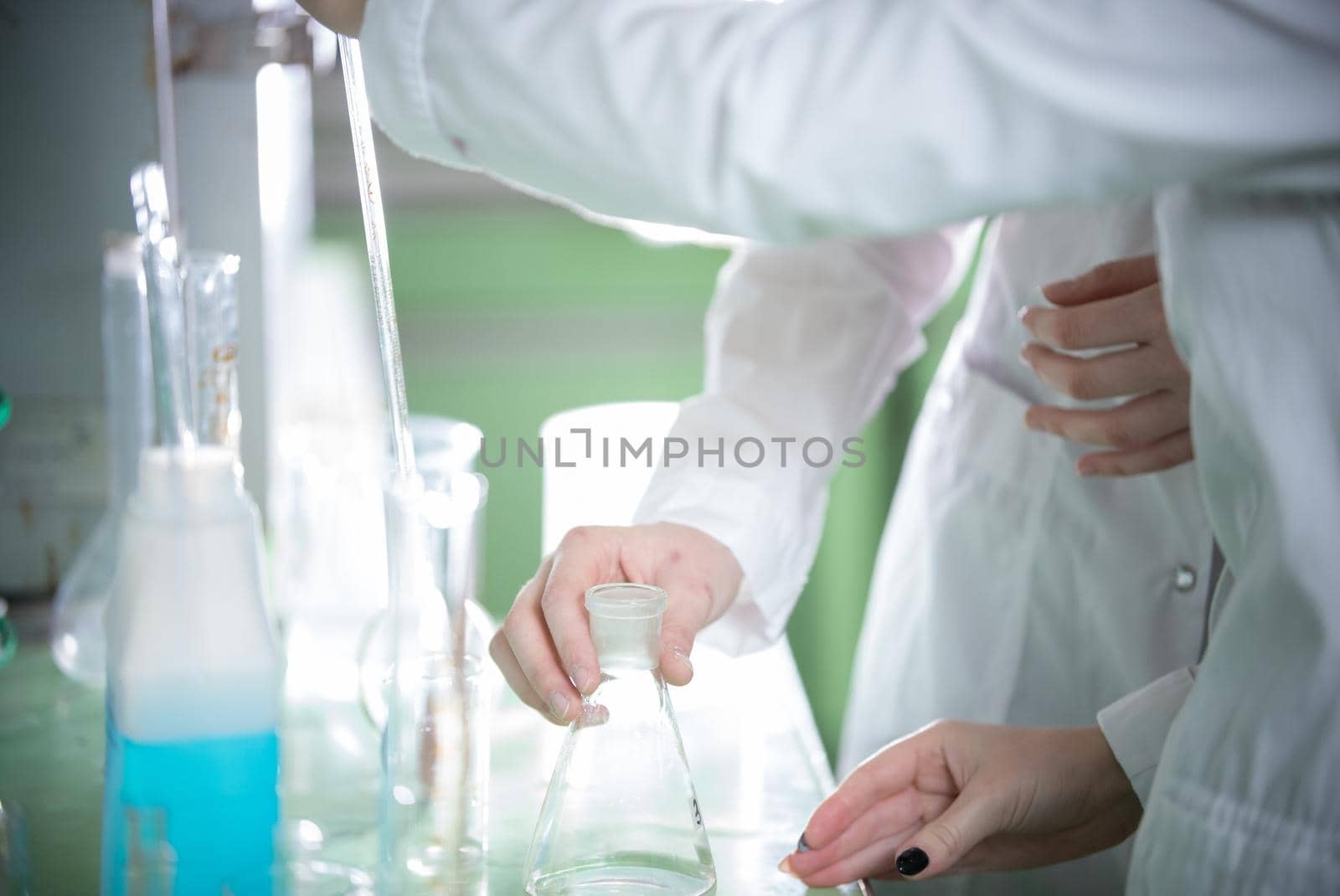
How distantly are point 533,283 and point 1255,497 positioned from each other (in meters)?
2.04

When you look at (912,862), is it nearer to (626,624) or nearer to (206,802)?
(626,624)

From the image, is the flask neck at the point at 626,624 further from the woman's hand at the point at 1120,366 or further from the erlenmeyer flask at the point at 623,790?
the woman's hand at the point at 1120,366

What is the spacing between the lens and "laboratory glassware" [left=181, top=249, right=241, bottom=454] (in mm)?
567

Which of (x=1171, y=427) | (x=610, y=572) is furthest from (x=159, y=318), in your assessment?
(x=1171, y=427)

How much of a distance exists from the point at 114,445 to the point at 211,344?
0.31 meters

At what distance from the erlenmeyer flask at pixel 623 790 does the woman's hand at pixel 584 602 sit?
0.01m

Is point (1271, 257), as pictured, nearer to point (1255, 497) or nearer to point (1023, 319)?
point (1255, 497)

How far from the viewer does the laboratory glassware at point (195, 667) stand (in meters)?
0.52

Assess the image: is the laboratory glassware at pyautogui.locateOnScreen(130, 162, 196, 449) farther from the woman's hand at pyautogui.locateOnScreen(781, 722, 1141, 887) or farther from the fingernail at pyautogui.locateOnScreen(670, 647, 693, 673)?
the woman's hand at pyautogui.locateOnScreen(781, 722, 1141, 887)

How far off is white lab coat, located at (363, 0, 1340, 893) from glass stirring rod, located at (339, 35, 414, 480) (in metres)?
0.02

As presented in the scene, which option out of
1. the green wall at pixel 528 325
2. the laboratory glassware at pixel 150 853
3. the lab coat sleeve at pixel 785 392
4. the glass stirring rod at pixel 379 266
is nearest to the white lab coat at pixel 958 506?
the lab coat sleeve at pixel 785 392

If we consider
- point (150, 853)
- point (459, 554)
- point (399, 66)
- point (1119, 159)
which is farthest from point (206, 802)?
point (1119, 159)

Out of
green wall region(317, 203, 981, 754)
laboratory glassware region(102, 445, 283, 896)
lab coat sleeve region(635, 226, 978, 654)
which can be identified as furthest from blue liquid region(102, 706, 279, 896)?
green wall region(317, 203, 981, 754)

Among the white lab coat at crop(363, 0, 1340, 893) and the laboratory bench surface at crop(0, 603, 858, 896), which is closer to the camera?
the white lab coat at crop(363, 0, 1340, 893)
